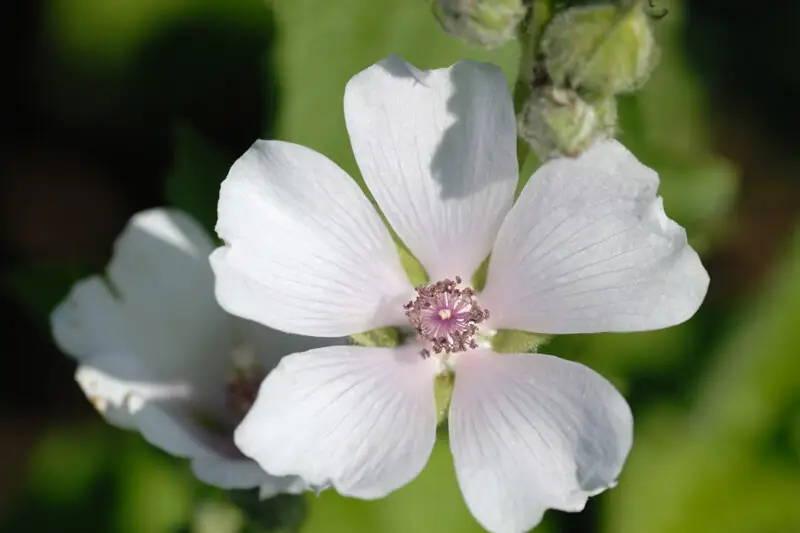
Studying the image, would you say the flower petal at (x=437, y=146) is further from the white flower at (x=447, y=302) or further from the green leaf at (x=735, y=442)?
the green leaf at (x=735, y=442)

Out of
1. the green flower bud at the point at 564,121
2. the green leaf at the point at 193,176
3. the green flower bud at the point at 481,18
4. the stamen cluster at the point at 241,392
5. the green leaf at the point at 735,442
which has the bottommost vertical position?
the green leaf at the point at 735,442

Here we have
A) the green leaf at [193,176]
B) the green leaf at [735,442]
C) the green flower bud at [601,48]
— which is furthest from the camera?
the green leaf at [735,442]

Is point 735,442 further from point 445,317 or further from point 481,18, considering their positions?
point 481,18

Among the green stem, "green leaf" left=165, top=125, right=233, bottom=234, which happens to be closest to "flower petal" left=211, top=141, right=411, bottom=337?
the green stem

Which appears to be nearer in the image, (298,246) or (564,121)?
(564,121)

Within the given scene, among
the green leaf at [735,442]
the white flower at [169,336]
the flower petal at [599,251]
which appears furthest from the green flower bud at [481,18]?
the green leaf at [735,442]

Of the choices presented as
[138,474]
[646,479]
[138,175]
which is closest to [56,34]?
[138,175]

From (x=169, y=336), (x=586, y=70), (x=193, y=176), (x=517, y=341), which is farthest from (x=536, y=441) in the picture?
(x=193, y=176)

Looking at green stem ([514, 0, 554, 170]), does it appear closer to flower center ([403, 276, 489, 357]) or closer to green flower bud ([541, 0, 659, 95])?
green flower bud ([541, 0, 659, 95])
